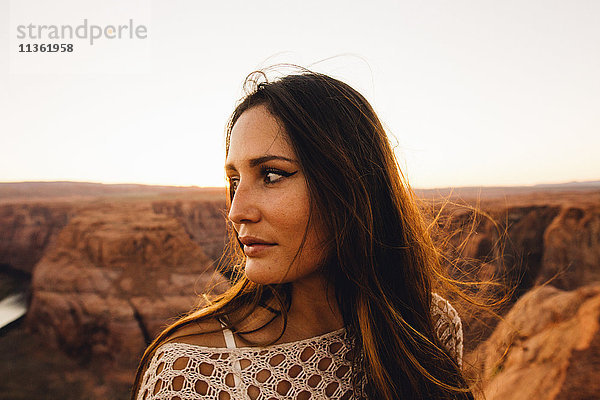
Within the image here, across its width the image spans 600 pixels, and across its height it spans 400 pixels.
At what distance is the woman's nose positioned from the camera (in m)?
1.26

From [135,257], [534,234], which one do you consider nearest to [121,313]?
[135,257]

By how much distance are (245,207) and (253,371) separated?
525mm

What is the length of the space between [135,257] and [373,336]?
15.3m

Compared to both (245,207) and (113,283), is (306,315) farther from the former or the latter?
(113,283)

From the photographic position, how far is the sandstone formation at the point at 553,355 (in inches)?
159

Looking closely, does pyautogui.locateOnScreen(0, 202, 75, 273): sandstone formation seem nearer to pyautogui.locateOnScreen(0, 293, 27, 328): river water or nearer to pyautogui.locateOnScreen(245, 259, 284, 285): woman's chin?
pyautogui.locateOnScreen(0, 293, 27, 328): river water

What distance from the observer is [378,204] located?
1.51 meters

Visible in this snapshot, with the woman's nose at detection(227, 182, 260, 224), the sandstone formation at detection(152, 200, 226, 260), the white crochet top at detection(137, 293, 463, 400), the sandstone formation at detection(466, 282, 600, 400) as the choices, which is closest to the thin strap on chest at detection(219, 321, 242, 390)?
the white crochet top at detection(137, 293, 463, 400)

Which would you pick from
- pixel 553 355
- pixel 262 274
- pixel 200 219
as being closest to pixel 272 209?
A: pixel 262 274

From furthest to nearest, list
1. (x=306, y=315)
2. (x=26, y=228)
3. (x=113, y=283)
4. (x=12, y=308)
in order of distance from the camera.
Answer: (x=26, y=228)
(x=12, y=308)
(x=113, y=283)
(x=306, y=315)

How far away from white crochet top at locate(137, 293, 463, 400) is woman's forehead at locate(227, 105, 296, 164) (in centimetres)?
62

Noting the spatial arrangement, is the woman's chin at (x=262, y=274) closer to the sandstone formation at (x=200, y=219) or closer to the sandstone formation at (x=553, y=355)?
the sandstone formation at (x=553, y=355)

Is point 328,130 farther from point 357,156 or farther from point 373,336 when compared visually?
point 373,336

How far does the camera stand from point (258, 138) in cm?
132
